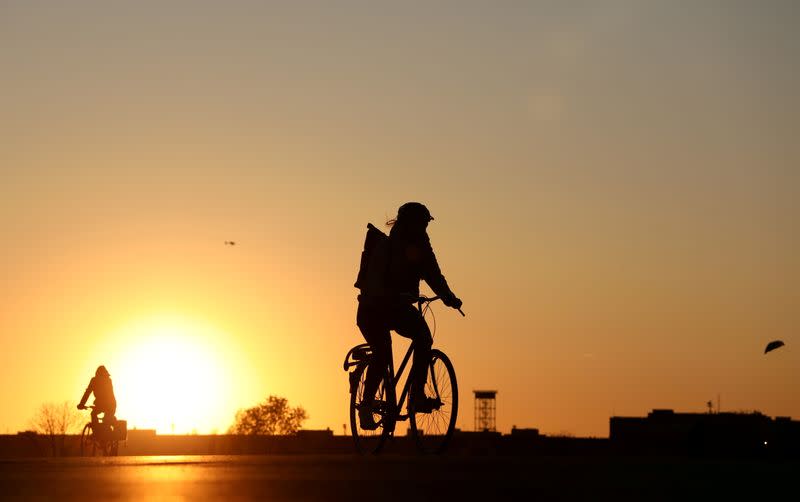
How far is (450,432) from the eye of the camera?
14.0 meters

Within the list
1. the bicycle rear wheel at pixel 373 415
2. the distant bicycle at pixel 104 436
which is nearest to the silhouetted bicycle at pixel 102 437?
the distant bicycle at pixel 104 436

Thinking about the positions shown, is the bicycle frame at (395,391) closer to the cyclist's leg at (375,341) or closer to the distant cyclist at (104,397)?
the cyclist's leg at (375,341)

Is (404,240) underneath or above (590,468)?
above

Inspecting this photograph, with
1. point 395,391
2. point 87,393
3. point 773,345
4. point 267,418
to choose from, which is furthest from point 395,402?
point 267,418

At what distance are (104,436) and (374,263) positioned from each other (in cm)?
1628

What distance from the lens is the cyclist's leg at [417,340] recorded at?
14.6m

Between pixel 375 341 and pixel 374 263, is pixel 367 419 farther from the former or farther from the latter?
pixel 374 263

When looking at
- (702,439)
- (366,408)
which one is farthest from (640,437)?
(366,408)

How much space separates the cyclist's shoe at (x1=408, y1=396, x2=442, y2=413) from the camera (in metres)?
14.5

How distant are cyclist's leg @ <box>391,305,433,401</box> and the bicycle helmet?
0.86 m

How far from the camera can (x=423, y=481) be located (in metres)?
9.36

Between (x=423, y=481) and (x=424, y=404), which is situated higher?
(x=424, y=404)

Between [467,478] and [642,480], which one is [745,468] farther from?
[467,478]

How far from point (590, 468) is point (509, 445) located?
452ft
